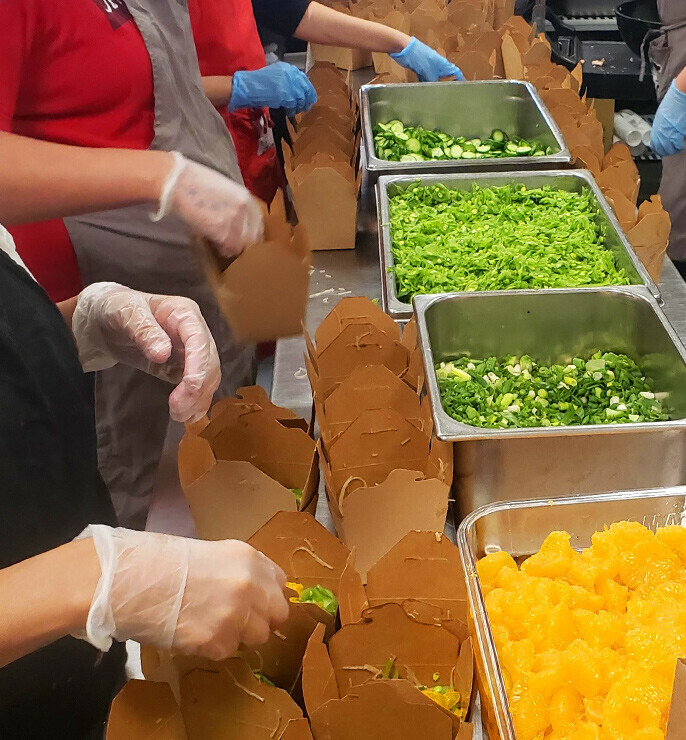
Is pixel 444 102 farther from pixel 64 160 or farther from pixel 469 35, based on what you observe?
pixel 64 160

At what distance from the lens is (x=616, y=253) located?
6.29 ft

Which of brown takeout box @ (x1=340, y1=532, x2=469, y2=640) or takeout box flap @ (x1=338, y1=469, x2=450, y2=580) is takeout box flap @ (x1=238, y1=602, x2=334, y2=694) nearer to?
brown takeout box @ (x1=340, y1=532, x2=469, y2=640)

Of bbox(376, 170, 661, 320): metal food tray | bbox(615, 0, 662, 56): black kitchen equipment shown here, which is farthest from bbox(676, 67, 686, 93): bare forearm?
bbox(376, 170, 661, 320): metal food tray

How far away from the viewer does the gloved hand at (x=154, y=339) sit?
51.8 inches

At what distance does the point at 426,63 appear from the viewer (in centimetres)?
304

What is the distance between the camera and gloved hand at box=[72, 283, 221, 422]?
1314 mm

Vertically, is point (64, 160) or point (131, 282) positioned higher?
point (64, 160)

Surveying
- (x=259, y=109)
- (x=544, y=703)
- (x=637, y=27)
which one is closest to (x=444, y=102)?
(x=259, y=109)

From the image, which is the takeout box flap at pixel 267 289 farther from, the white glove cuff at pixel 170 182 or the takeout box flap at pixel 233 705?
the takeout box flap at pixel 233 705

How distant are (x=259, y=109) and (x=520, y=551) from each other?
7.02 feet

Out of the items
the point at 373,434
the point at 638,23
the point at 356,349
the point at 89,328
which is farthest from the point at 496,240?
the point at 638,23

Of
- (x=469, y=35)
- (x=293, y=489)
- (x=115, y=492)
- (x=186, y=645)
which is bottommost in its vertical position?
(x=115, y=492)

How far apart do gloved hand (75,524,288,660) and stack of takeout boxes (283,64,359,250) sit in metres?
1.19

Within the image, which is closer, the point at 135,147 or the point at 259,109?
the point at 135,147
